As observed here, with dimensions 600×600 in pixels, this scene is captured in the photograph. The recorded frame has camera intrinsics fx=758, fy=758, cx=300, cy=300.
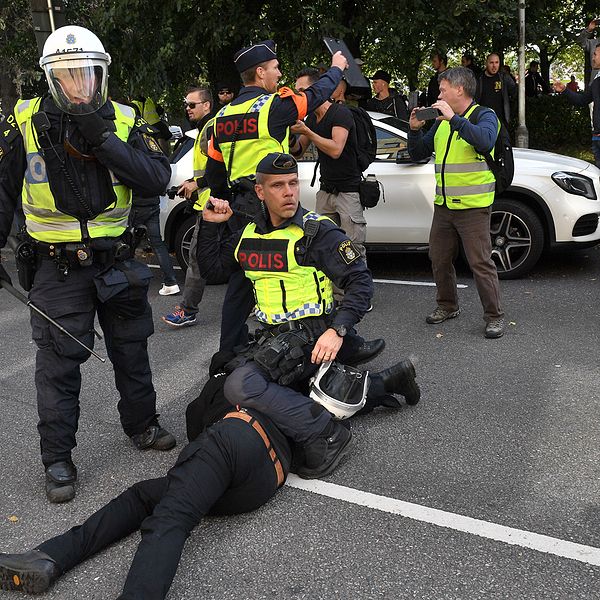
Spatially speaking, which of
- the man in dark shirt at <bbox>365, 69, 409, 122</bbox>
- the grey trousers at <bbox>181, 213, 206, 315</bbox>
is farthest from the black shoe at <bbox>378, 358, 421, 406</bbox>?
the man in dark shirt at <bbox>365, 69, 409, 122</bbox>

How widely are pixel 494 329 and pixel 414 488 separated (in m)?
2.22

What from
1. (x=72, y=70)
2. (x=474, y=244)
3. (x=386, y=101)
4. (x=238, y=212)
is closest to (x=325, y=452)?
(x=238, y=212)

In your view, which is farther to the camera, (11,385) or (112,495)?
(11,385)

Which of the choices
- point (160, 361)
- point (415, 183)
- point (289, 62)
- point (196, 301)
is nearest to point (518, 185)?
point (415, 183)

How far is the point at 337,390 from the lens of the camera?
11.6ft

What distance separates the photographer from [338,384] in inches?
140

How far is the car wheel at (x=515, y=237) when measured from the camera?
6.66 metres

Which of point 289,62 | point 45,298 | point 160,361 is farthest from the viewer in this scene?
point 289,62

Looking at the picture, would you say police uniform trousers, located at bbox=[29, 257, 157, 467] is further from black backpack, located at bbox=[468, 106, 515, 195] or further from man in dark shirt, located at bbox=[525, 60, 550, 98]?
man in dark shirt, located at bbox=[525, 60, 550, 98]

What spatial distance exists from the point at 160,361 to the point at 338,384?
220 centimetres

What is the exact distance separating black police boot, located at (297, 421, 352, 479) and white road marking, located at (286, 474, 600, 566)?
5 cm

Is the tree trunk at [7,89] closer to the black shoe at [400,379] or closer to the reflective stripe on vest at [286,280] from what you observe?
the reflective stripe on vest at [286,280]

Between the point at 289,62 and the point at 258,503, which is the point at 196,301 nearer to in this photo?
the point at 258,503

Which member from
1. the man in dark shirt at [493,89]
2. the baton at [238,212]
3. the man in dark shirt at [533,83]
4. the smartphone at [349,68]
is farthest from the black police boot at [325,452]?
the man in dark shirt at [533,83]
